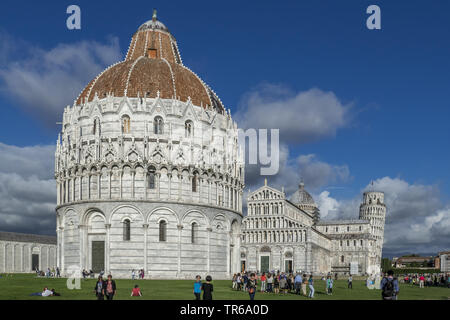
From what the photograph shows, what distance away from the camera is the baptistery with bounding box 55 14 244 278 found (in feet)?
174

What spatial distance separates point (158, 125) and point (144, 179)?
19.1ft

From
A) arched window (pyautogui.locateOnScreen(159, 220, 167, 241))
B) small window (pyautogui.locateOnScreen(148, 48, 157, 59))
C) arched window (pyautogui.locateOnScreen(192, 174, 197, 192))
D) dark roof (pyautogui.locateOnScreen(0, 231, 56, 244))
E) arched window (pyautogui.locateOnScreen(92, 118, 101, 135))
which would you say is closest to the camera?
arched window (pyautogui.locateOnScreen(159, 220, 167, 241))

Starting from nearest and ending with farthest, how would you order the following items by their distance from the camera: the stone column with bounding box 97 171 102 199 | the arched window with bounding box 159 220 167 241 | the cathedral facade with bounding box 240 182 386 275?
the stone column with bounding box 97 171 102 199
the arched window with bounding box 159 220 167 241
the cathedral facade with bounding box 240 182 386 275

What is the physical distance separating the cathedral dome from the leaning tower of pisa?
26.2 meters

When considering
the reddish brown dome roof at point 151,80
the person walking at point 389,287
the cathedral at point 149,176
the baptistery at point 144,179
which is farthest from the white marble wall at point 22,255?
the person walking at point 389,287

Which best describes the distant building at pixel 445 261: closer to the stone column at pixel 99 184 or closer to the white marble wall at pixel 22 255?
the white marble wall at pixel 22 255

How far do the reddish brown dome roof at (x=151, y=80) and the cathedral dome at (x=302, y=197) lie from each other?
99216mm

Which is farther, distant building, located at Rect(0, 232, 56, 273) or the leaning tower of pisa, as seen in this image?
the leaning tower of pisa

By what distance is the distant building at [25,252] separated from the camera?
3733 inches

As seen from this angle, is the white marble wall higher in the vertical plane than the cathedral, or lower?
lower

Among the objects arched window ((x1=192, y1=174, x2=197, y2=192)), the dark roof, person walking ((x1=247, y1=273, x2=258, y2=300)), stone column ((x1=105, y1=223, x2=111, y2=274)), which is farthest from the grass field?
the dark roof

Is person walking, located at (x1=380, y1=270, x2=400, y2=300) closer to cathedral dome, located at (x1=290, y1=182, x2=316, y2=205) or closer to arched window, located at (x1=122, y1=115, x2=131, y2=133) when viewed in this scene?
arched window, located at (x1=122, y1=115, x2=131, y2=133)

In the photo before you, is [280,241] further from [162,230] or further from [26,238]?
[162,230]

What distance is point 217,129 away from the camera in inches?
2333
